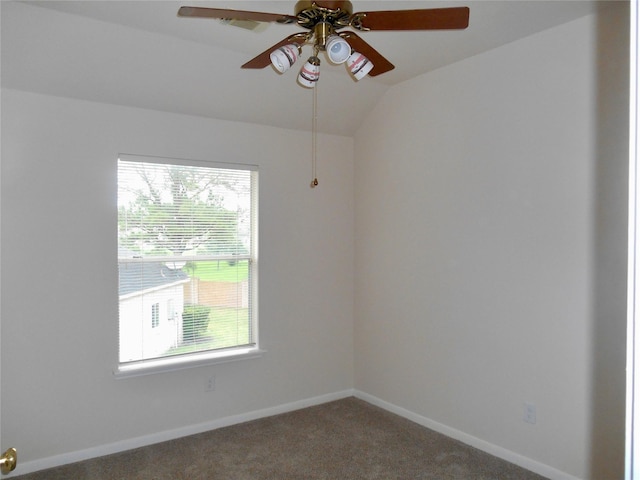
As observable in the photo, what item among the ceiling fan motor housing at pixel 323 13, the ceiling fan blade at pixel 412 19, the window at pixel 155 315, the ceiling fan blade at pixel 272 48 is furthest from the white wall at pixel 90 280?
the ceiling fan blade at pixel 412 19

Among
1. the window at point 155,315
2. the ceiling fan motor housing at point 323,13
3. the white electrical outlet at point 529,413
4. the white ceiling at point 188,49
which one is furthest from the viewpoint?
the window at point 155,315

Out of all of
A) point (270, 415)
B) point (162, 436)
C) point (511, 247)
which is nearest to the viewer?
point (511, 247)

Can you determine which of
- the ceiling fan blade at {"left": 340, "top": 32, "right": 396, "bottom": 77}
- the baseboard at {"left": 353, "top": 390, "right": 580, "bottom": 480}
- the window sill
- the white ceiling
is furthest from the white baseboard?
the ceiling fan blade at {"left": 340, "top": 32, "right": 396, "bottom": 77}

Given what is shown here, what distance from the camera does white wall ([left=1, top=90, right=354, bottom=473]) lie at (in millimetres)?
2879

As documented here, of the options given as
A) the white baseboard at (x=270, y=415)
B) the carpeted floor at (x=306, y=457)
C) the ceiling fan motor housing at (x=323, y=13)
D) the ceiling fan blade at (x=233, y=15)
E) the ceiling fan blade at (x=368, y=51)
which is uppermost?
the ceiling fan blade at (x=233, y=15)

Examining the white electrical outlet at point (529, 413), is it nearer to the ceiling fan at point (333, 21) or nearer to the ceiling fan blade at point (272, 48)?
the ceiling fan at point (333, 21)

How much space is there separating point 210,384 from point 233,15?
2.77m

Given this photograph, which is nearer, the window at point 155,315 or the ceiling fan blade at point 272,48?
the ceiling fan blade at point 272,48

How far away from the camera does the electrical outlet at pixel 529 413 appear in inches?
114

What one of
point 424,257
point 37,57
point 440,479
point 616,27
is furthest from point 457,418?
point 37,57

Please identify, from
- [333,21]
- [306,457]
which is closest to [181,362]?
[306,457]

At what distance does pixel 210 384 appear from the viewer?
358 cm

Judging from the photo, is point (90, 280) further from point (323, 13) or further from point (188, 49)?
point (323, 13)

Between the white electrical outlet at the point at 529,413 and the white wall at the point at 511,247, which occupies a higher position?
the white wall at the point at 511,247
